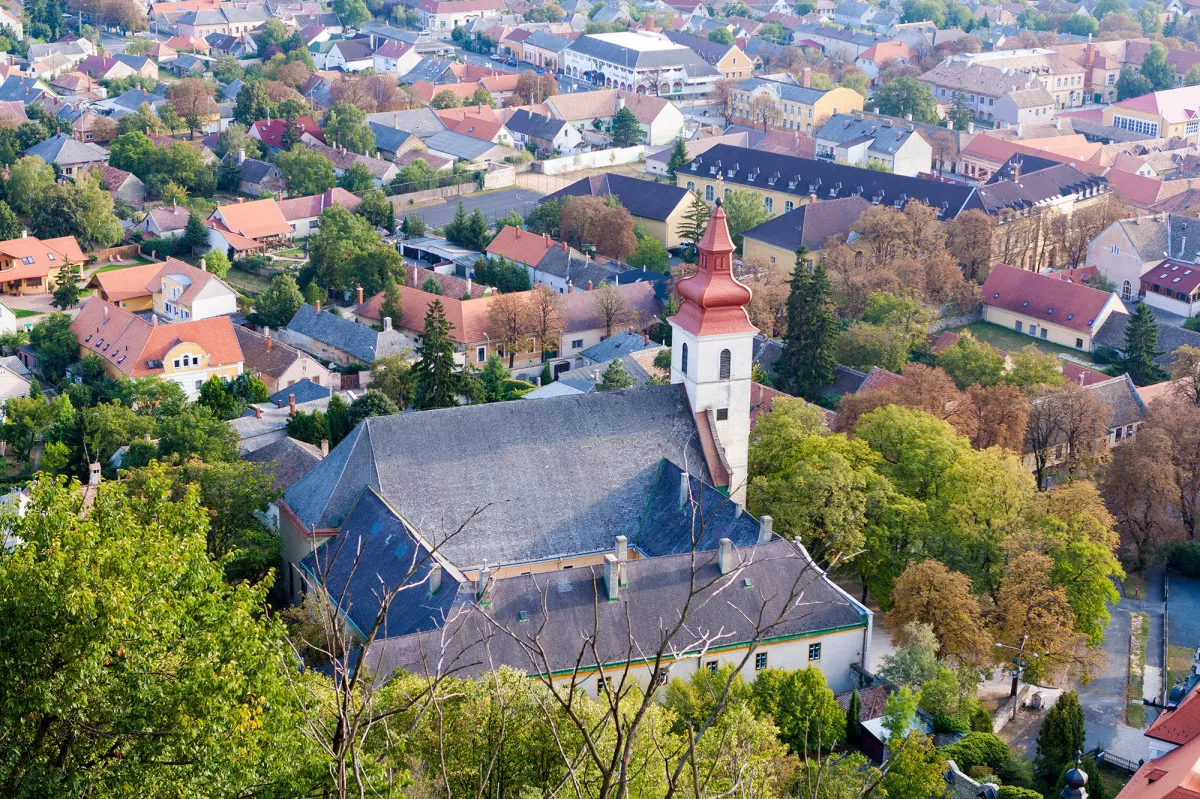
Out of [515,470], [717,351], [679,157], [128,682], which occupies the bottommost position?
[679,157]

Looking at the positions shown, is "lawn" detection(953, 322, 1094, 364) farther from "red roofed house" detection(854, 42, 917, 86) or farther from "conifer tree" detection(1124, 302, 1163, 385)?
"red roofed house" detection(854, 42, 917, 86)

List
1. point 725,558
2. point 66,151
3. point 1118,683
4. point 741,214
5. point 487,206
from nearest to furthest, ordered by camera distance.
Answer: point 725,558 → point 1118,683 → point 741,214 → point 487,206 → point 66,151

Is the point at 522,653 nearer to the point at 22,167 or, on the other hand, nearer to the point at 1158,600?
the point at 1158,600

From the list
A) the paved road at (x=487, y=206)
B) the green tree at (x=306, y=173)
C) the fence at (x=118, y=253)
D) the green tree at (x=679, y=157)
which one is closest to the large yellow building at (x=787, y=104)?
the green tree at (x=679, y=157)

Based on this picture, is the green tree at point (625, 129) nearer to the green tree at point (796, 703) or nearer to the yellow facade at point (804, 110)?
the yellow facade at point (804, 110)

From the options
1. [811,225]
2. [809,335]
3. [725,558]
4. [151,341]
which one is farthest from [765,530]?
[811,225]

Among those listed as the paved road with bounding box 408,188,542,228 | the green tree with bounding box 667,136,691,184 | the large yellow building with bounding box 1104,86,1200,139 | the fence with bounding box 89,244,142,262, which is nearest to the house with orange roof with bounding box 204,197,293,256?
the fence with bounding box 89,244,142,262

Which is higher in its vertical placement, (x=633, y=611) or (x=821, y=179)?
(x=633, y=611)

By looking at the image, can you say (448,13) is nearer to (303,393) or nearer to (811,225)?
(811,225)
